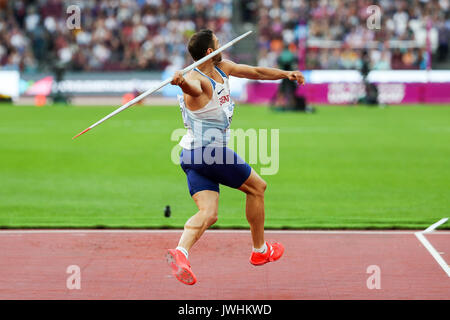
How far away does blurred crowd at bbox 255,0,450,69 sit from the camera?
33656mm

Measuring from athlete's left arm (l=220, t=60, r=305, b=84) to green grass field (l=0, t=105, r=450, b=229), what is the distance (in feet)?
9.81

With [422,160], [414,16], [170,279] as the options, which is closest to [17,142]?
[422,160]

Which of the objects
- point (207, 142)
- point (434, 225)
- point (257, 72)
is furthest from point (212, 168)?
point (434, 225)

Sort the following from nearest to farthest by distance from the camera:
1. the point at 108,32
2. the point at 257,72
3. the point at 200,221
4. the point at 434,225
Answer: the point at 200,221
the point at 257,72
the point at 434,225
the point at 108,32

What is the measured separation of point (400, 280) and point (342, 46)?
25.4 m

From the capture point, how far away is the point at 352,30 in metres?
35.8

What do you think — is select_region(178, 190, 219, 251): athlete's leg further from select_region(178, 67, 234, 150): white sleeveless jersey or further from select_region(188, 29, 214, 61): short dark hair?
select_region(188, 29, 214, 61): short dark hair

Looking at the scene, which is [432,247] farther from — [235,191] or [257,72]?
[235,191]

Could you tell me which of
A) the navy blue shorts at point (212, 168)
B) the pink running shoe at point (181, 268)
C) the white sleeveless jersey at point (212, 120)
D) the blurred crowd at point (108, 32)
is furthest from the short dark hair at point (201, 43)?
the blurred crowd at point (108, 32)

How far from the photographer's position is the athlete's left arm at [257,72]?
24.4 ft

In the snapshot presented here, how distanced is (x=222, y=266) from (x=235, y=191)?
18.2 ft

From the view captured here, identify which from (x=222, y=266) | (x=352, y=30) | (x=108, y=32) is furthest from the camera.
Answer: (x=108, y=32)

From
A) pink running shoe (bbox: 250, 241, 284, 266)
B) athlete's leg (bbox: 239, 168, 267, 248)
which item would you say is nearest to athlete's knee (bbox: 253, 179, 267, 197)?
athlete's leg (bbox: 239, 168, 267, 248)

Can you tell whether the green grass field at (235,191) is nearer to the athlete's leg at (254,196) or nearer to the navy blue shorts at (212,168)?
the athlete's leg at (254,196)
